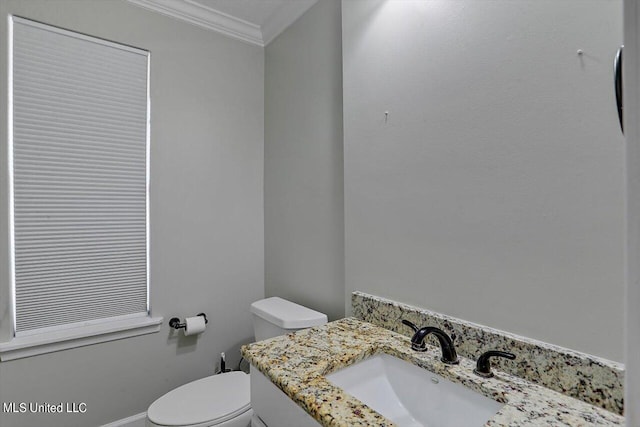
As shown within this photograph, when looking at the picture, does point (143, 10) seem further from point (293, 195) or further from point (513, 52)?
point (513, 52)

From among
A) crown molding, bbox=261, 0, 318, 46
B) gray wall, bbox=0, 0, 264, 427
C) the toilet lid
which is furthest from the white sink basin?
crown molding, bbox=261, 0, 318, 46

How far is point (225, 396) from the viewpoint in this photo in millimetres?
1521

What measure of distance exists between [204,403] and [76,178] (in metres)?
1.26

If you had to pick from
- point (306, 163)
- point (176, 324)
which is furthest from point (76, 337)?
point (306, 163)

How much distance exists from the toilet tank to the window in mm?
670

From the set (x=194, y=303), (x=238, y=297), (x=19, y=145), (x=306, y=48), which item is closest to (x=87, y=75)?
(x=19, y=145)

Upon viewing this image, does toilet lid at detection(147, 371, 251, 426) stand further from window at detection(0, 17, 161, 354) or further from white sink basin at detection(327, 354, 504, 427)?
white sink basin at detection(327, 354, 504, 427)

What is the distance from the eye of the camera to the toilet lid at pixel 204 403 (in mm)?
1350

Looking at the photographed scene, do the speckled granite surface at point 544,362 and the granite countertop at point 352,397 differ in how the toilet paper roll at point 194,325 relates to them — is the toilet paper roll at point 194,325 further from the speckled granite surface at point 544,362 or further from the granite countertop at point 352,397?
the speckled granite surface at point 544,362

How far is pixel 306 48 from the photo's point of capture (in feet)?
6.05

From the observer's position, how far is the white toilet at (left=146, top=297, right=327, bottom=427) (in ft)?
4.45

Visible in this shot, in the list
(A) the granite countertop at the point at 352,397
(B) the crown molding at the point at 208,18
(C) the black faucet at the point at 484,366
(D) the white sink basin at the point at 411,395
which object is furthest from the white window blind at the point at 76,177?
(C) the black faucet at the point at 484,366

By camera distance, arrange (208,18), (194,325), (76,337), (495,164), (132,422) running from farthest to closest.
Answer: (208,18) < (194,325) < (132,422) < (76,337) < (495,164)

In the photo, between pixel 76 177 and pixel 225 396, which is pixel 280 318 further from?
pixel 76 177
